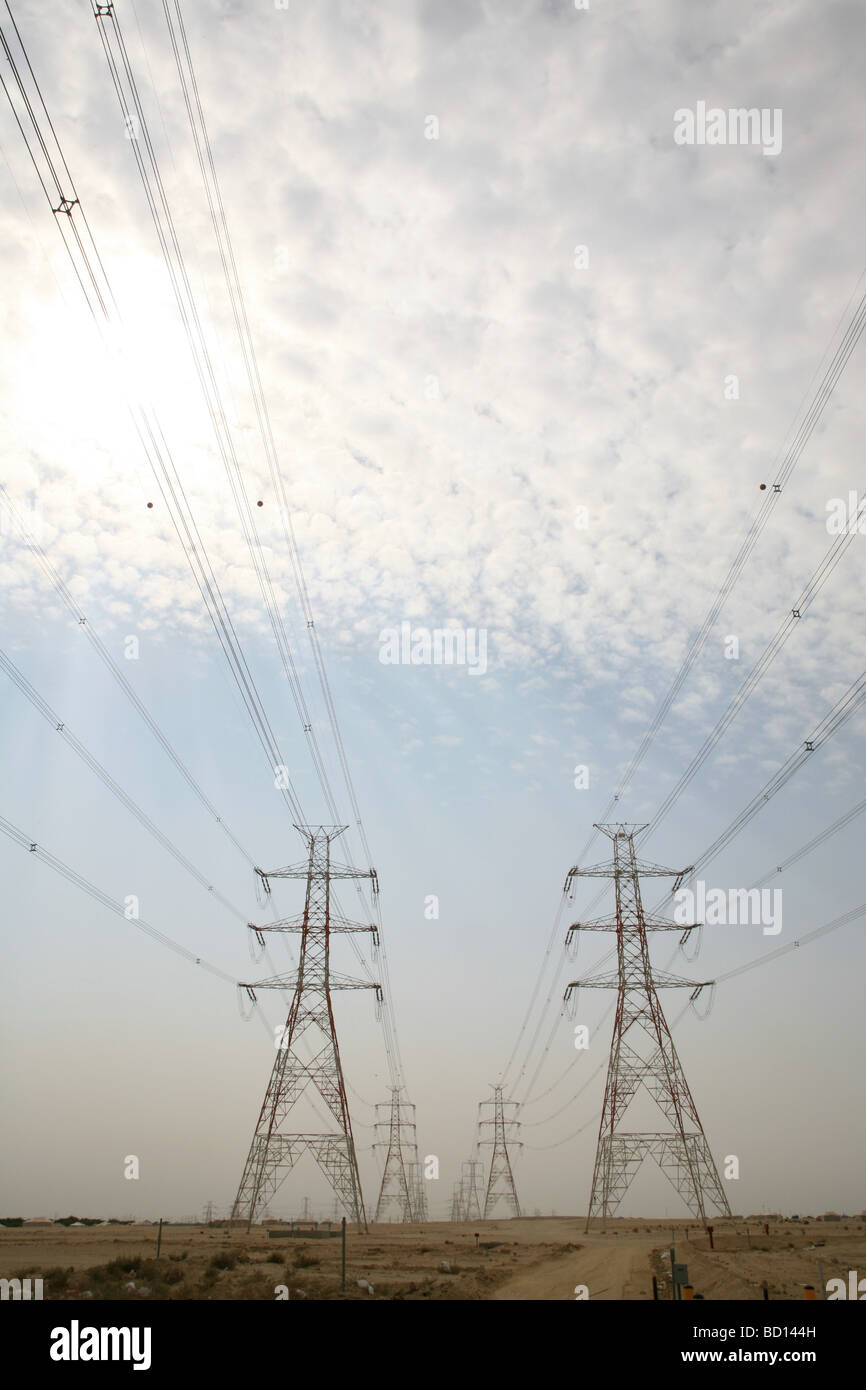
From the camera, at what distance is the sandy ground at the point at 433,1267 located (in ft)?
84.0

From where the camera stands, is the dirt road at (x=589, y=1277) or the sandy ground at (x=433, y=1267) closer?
the sandy ground at (x=433, y=1267)

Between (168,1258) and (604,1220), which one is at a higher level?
(168,1258)

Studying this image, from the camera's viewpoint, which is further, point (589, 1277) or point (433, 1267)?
point (433, 1267)

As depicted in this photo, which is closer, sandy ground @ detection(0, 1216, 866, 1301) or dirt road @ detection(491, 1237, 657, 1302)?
sandy ground @ detection(0, 1216, 866, 1301)

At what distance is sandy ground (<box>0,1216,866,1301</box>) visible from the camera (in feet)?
84.0

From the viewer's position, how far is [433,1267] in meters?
32.0

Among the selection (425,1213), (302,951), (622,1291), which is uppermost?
(302,951)

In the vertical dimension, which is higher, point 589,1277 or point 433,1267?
point 589,1277

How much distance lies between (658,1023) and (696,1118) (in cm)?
531
